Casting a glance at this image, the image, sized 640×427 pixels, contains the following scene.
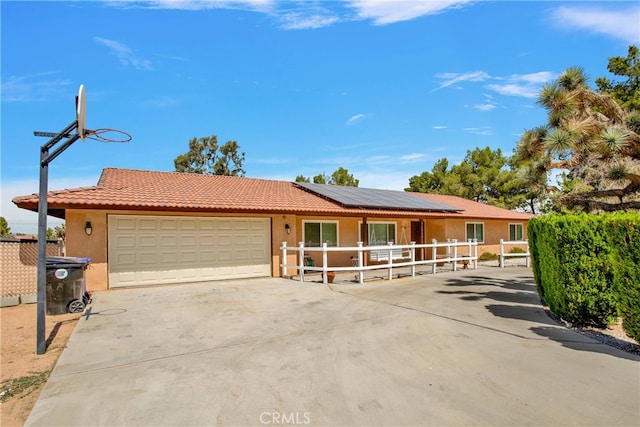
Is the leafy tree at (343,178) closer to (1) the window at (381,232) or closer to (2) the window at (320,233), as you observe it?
(1) the window at (381,232)

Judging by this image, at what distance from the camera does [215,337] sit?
5.79m

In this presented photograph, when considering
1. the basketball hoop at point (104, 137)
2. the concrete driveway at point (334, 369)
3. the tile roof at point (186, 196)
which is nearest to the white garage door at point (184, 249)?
the tile roof at point (186, 196)

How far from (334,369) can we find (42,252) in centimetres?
450

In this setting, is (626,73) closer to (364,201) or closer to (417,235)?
(417,235)

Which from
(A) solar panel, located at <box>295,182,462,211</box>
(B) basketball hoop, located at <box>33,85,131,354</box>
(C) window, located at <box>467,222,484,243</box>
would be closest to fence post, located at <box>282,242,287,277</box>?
(A) solar panel, located at <box>295,182,462,211</box>

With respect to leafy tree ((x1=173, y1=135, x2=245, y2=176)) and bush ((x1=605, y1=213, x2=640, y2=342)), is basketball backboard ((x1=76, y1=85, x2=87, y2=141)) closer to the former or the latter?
bush ((x1=605, y1=213, x2=640, y2=342))

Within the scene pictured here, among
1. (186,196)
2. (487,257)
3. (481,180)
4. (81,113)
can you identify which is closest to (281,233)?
(186,196)

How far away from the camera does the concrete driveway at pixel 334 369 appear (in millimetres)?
3316

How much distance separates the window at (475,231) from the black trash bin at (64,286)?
1936cm

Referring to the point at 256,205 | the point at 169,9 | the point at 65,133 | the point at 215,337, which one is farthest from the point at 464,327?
the point at 169,9

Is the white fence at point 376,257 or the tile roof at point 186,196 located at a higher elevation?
Answer: the tile roof at point 186,196

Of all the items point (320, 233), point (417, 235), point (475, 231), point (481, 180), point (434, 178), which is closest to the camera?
point (320, 233)

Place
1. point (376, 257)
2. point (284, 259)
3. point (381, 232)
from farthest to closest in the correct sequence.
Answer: point (381, 232)
point (376, 257)
point (284, 259)

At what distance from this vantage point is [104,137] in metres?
6.07
